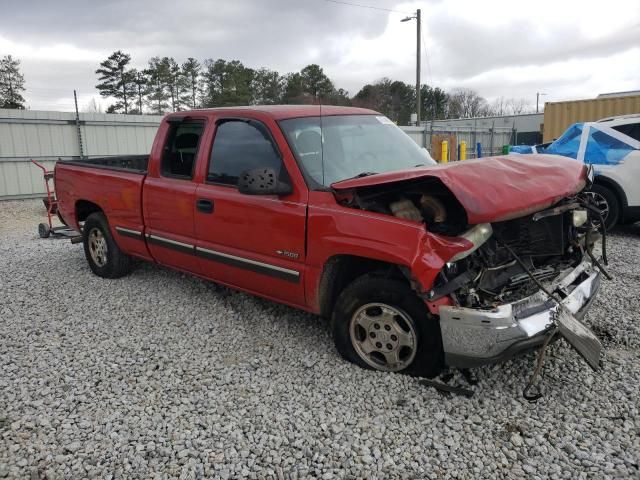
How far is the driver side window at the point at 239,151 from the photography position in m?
3.87

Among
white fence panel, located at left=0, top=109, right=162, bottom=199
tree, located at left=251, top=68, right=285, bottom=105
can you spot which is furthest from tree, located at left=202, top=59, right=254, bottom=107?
white fence panel, located at left=0, top=109, right=162, bottom=199

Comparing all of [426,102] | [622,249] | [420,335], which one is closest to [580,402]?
[420,335]

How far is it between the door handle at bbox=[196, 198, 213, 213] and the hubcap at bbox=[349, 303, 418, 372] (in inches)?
61.8

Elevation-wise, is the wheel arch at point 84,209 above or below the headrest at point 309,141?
below

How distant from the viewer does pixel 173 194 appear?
4516 mm

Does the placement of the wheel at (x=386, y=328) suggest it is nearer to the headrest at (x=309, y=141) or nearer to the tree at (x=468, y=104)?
the headrest at (x=309, y=141)

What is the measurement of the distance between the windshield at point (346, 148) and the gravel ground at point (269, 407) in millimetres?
1381

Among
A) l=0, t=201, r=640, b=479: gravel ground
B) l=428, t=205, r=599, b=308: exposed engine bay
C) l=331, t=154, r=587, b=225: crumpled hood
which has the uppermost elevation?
l=331, t=154, r=587, b=225: crumpled hood

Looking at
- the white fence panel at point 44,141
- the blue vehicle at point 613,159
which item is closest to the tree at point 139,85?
the white fence panel at point 44,141

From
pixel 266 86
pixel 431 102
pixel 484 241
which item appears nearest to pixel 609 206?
pixel 484 241

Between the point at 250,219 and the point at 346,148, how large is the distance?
93 cm

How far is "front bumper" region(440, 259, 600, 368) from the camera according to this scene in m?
2.88

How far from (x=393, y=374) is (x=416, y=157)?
187 cm

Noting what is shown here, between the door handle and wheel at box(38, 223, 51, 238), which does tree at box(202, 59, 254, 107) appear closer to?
wheel at box(38, 223, 51, 238)
